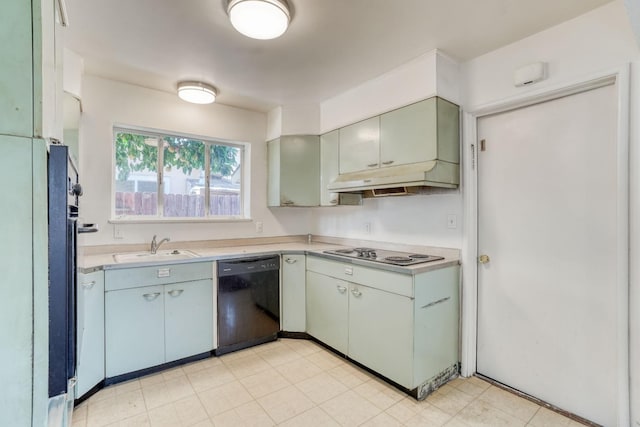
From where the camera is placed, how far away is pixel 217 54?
2.27 meters

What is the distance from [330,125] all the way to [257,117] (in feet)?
3.16

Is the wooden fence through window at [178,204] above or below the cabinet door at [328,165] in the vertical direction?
below

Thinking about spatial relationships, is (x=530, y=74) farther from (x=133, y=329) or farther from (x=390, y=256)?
(x=133, y=329)

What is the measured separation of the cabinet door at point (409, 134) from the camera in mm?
2248

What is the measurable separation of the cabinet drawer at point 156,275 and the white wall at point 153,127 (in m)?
0.40

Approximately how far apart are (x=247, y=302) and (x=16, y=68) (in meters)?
2.43

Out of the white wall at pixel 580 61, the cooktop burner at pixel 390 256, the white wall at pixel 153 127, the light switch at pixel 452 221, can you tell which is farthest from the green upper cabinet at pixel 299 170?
the white wall at pixel 580 61

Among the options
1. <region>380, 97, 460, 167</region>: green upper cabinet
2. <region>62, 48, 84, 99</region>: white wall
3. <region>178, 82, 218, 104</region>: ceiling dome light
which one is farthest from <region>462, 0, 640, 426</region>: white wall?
Answer: <region>62, 48, 84, 99</region>: white wall

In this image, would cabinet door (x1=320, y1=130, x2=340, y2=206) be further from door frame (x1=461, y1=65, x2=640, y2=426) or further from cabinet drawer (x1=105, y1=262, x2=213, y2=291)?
cabinet drawer (x1=105, y1=262, x2=213, y2=291)

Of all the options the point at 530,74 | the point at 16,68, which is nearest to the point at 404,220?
the point at 530,74

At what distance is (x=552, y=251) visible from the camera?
6.61 feet

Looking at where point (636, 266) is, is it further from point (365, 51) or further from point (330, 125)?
point (330, 125)

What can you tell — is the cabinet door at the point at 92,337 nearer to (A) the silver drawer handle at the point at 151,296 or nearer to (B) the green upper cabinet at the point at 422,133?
(A) the silver drawer handle at the point at 151,296

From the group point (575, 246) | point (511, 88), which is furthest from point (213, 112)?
point (575, 246)
